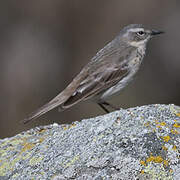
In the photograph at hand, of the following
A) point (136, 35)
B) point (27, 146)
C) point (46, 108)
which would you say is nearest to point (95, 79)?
point (46, 108)

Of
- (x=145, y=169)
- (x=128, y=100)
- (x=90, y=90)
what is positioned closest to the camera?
(x=145, y=169)

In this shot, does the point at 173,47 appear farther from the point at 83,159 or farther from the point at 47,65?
Answer: the point at 83,159

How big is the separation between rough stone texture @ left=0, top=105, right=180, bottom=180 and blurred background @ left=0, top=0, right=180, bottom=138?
796 cm

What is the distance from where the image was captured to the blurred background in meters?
13.4

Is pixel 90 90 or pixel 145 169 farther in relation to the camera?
pixel 90 90

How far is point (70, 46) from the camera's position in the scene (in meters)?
14.5

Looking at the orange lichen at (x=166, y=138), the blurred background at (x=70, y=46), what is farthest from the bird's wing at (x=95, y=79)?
the blurred background at (x=70, y=46)

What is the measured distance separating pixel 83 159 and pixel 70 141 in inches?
15.8

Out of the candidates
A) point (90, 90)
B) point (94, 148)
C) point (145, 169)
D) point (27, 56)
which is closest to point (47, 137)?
point (94, 148)

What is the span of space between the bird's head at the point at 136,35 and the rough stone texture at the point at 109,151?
3165 millimetres

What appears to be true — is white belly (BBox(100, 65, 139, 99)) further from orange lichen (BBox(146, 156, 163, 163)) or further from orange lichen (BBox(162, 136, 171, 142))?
orange lichen (BBox(146, 156, 163, 163))

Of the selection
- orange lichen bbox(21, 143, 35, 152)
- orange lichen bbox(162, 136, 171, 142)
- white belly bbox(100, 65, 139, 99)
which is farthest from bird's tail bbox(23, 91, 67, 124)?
orange lichen bbox(162, 136, 171, 142)

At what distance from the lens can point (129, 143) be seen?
14.9 feet

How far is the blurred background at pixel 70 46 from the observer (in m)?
13.4
